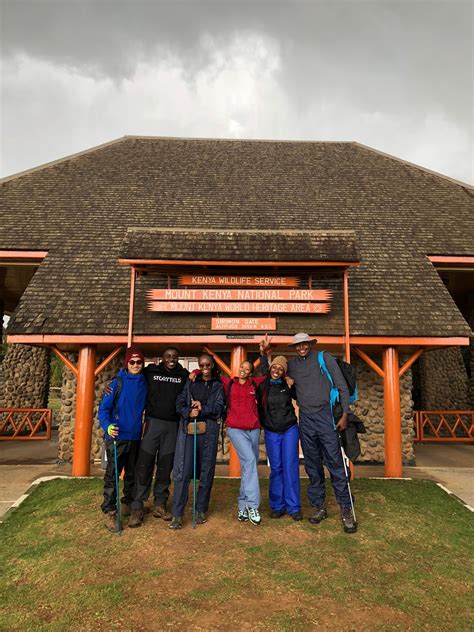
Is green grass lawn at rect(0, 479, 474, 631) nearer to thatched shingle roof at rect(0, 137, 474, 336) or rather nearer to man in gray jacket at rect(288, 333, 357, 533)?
man in gray jacket at rect(288, 333, 357, 533)

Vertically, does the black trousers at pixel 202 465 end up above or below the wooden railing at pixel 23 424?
above

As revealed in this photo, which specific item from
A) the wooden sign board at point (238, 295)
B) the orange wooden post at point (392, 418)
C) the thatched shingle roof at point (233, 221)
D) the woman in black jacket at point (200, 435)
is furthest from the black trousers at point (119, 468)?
the orange wooden post at point (392, 418)

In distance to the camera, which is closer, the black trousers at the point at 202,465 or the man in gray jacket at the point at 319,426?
the black trousers at the point at 202,465

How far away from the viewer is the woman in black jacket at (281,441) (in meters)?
4.52

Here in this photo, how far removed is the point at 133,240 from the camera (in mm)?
7309

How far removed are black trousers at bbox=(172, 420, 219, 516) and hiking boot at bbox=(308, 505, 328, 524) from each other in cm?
122

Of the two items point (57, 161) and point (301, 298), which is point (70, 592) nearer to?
point (301, 298)

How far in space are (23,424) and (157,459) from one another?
9452 millimetres

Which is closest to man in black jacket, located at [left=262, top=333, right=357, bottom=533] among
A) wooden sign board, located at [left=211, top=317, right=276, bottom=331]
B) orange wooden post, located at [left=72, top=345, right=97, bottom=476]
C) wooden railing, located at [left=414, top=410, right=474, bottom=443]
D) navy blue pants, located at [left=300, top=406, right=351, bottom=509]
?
navy blue pants, located at [left=300, top=406, right=351, bottom=509]

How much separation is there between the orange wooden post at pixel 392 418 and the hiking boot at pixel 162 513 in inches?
176

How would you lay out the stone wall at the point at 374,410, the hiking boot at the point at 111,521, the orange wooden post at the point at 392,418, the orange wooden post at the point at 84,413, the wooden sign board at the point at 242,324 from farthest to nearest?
1. the stone wall at the point at 374,410
2. the wooden sign board at the point at 242,324
3. the orange wooden post at the point at 392,418
4. the orange wooden post at the point at 84,413
5. the hiking boot at the point at 111,521

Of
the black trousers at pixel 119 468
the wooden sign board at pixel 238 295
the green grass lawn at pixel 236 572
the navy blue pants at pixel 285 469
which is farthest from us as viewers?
the wooden sign board at pixel 238 295

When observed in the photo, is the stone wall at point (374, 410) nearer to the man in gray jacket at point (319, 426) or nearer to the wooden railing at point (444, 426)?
the wooden railing at point (444, 426)

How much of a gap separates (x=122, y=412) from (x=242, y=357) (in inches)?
132
